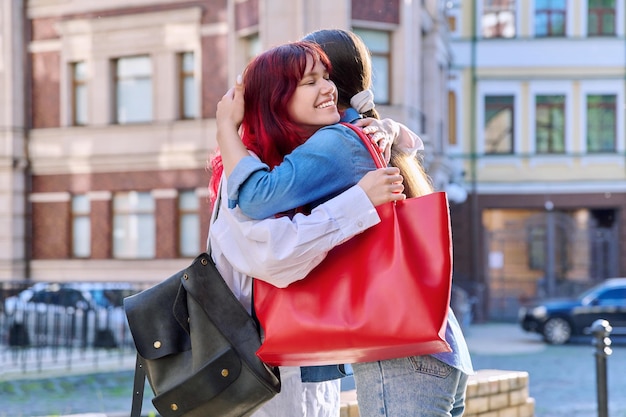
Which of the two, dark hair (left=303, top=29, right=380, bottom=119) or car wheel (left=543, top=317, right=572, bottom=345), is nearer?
dark hair (left=303, top=29, right=380, bottom=119)

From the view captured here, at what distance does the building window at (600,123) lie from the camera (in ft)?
88.4

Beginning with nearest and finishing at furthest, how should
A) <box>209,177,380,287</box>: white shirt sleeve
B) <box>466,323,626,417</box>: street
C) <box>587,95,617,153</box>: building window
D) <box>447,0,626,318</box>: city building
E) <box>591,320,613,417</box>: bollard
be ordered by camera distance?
1. <box>209,177,380,287</box>: white shirt sleeve
2. <box>591,320,613,417</box>: bollard
3. <box>466,323,626,417</box>: street
4. <box>447,0,626,318</box>: city building
5. <box>587,95,617,153</box>: building window

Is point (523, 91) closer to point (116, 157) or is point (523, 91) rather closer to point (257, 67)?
point (116, 157)

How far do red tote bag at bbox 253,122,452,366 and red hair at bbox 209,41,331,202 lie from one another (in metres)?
0.32

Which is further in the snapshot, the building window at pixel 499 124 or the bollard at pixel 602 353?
the building window at pixel 499 124

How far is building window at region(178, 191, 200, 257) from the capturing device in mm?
Answer: 21891

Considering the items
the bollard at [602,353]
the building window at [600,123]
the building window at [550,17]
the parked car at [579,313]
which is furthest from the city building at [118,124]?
the bollard at [602,353]

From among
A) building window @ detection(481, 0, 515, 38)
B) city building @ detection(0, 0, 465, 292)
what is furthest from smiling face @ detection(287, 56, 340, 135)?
building window @ detection(481, 0, 515, 38)

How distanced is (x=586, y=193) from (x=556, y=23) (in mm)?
5298

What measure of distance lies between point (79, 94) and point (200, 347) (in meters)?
22.1

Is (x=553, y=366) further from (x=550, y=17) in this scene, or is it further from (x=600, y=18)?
(x=600, y=18)

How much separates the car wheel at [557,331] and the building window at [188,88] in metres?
9.77

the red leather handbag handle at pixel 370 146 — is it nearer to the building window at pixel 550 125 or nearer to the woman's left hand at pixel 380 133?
the woman's left hand at pixel 380 133

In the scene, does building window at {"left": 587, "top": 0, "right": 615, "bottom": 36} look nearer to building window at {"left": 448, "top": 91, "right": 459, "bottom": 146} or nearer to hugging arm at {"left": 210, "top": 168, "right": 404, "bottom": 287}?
building window at {"left": 448, "top": 91, "right": 459, "bottom": 146}
